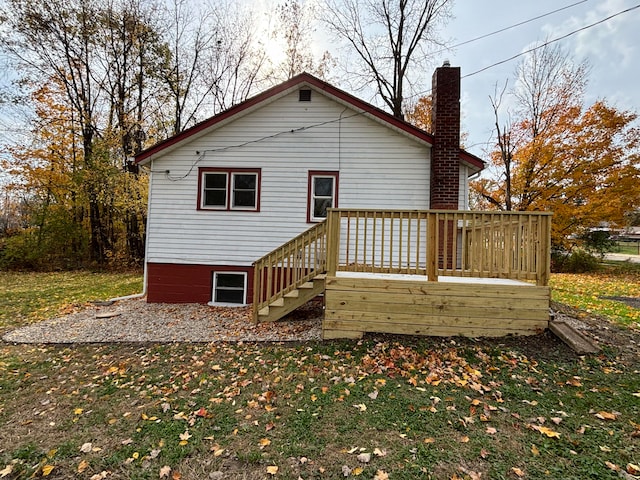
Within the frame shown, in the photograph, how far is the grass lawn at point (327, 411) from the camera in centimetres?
261

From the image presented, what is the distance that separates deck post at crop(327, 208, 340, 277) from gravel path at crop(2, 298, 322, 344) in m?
1.28

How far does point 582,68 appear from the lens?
15570 mm

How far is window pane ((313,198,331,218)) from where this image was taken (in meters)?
8.12

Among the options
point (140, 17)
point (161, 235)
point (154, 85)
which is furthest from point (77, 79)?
point (161, 235)

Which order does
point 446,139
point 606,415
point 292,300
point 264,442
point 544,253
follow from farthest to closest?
point 446,139 < point 292,300 < point 544,253 < point 606,415 < point 264,442

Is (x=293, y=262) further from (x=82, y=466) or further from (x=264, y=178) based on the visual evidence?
(x=82, y=466)

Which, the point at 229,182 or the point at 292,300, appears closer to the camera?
the point at 292,300

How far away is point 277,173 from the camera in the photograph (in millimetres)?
8172

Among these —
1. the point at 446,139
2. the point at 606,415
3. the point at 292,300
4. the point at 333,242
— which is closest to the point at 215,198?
the point at 292,300

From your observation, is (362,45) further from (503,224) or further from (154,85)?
(503,224)

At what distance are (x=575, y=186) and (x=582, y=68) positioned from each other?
623 centimetres

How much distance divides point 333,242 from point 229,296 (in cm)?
441

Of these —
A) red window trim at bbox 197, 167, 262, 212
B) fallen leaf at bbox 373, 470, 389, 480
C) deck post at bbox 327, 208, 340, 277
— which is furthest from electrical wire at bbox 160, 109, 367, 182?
fallen leaf at bbox 373, 470, 389, 480

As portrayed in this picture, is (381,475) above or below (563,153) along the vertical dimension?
below
